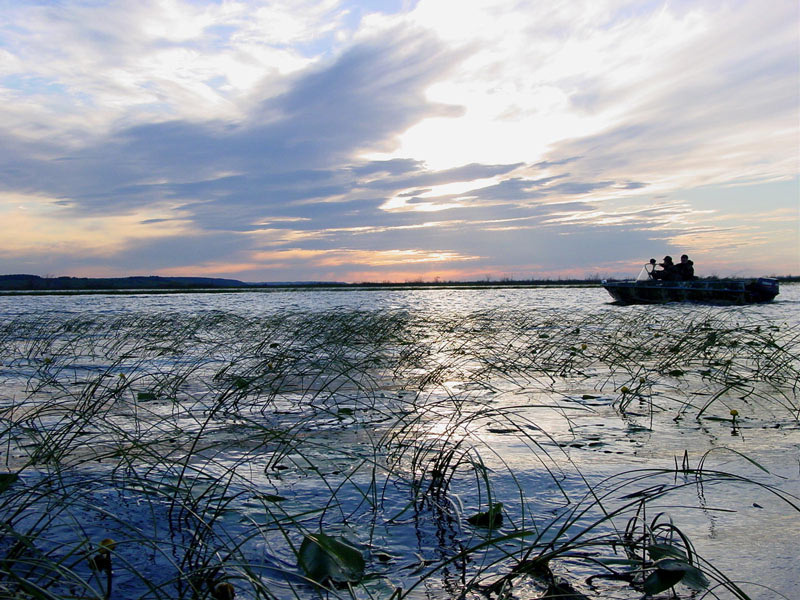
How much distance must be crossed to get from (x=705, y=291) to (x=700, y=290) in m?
0.22

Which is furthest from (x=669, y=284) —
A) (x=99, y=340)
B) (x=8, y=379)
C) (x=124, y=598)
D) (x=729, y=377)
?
(x=124, y=598)

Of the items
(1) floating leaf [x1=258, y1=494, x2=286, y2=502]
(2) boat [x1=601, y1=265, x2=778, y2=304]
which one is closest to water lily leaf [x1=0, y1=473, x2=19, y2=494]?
(1) floating leaf [x1=258, y1=494, x2=286, y2=502]

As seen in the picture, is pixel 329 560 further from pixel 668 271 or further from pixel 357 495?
pixel 668 271

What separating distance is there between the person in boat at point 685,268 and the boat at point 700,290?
54.0 inches

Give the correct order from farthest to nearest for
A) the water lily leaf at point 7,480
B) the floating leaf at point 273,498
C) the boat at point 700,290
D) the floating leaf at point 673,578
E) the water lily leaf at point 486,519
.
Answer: the boat at point 700,290 → the floating leaf at point 273,498 → the water lily leaf at point 7,480 → the water lily leaf at point 486,519 → the floating leaf at point 673,578

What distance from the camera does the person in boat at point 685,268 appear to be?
28.2m

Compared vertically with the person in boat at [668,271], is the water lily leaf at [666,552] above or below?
below

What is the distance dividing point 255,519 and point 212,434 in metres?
1.71

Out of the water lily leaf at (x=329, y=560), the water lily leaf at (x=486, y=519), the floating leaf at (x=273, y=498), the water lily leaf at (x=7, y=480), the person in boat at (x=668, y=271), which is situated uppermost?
the person in boat at (x=668, y=271)

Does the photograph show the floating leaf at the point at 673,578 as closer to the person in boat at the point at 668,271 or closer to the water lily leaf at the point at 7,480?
the water lily leaf at the point at 7,480

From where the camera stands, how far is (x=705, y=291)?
2478 cm

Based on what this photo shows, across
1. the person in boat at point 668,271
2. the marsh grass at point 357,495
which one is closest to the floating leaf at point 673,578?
the marsh grass at point 357,495

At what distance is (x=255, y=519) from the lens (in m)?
2.43

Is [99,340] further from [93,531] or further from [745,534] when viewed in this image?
[745,534]
